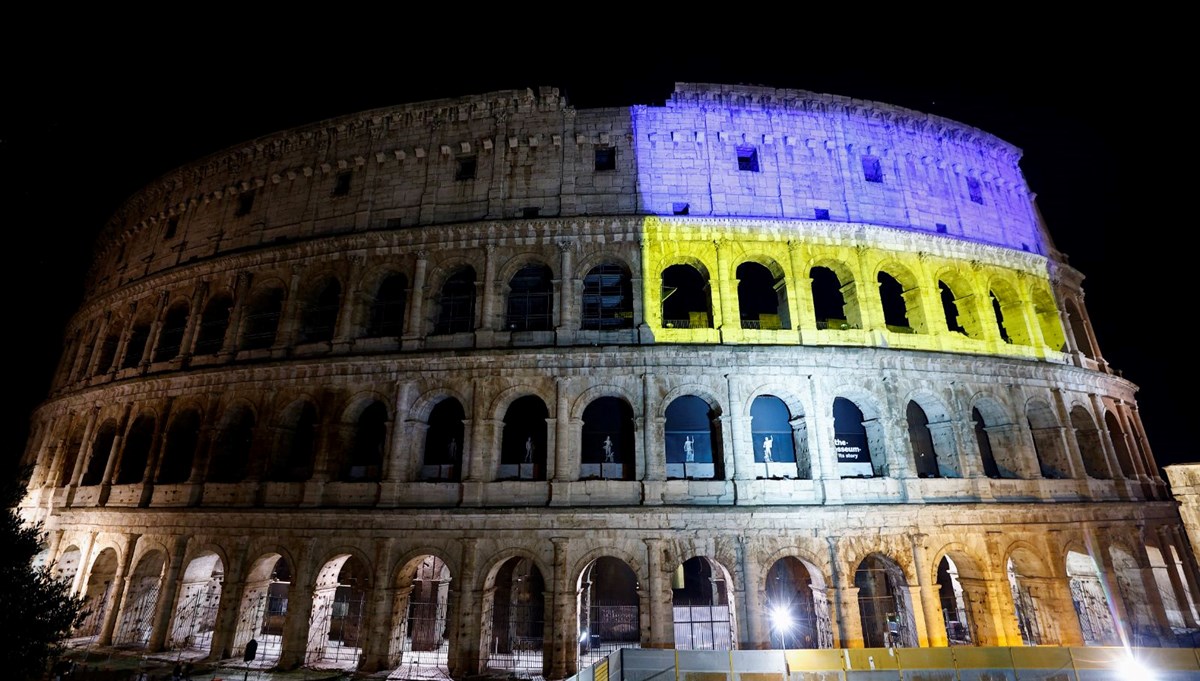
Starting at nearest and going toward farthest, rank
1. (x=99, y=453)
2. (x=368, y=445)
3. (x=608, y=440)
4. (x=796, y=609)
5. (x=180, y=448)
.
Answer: (x=608, y=440), (x=796, y=609), (x=368, y=445), (x=180, y=448), (x=99, y=453)

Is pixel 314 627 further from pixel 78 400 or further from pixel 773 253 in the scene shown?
pixel 773 253

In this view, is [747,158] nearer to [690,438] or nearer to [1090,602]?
[690,438]

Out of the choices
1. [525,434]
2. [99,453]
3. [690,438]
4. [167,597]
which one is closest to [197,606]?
[167,597]

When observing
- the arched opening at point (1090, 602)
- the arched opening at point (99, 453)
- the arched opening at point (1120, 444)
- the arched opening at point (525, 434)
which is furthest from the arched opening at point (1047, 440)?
the arched opening at point (99, 453)

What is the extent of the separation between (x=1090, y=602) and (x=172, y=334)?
107 feet

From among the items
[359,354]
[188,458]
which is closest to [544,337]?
[359,354]

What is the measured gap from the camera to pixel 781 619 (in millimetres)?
14984

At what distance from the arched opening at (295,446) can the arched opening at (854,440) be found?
15384mm

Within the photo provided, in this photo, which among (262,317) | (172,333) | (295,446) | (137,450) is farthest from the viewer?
(172,333)

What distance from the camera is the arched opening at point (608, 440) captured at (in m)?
14.6

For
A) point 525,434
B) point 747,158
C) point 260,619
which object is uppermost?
point 747,158

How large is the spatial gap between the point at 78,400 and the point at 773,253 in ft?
84.9

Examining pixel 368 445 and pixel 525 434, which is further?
pixel 368 445

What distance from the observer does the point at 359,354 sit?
51.0 feet
